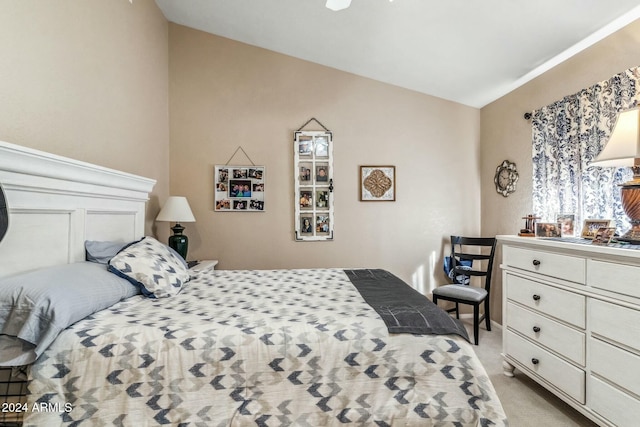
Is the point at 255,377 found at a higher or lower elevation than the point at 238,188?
lower

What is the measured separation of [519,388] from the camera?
2.06 meters

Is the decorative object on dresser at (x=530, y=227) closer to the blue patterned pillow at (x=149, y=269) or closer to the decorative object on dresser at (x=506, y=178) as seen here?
the decorative object on dresser at (x=506, y=178)

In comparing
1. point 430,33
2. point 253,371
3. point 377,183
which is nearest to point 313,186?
point 377,183

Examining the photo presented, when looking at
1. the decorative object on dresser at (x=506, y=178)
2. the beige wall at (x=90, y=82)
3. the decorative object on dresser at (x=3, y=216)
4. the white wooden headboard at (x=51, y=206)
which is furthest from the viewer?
the decorative object on dresser at (x=506, y=178)

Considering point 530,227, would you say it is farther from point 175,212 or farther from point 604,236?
point 175,212

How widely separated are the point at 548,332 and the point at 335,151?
242cm

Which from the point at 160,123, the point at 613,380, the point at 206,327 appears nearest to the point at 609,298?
the point at 613,380

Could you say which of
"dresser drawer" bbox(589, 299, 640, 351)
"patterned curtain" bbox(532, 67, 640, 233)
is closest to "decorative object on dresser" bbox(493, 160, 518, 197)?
"patterned curtain" bbox(532, 67, 640, 233)

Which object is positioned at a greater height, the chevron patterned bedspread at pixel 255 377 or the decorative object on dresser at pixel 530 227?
the decorative object on dresser at pixel 530 227

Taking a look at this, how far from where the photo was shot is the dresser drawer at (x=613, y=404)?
135 centimetres

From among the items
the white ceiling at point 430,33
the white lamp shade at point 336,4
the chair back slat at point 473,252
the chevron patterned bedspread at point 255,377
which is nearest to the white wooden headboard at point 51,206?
the chevron patterned bedspread at point 255,377

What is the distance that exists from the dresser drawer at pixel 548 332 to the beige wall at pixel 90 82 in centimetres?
309

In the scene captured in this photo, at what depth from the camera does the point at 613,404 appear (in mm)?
1432

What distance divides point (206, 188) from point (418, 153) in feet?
7.92
